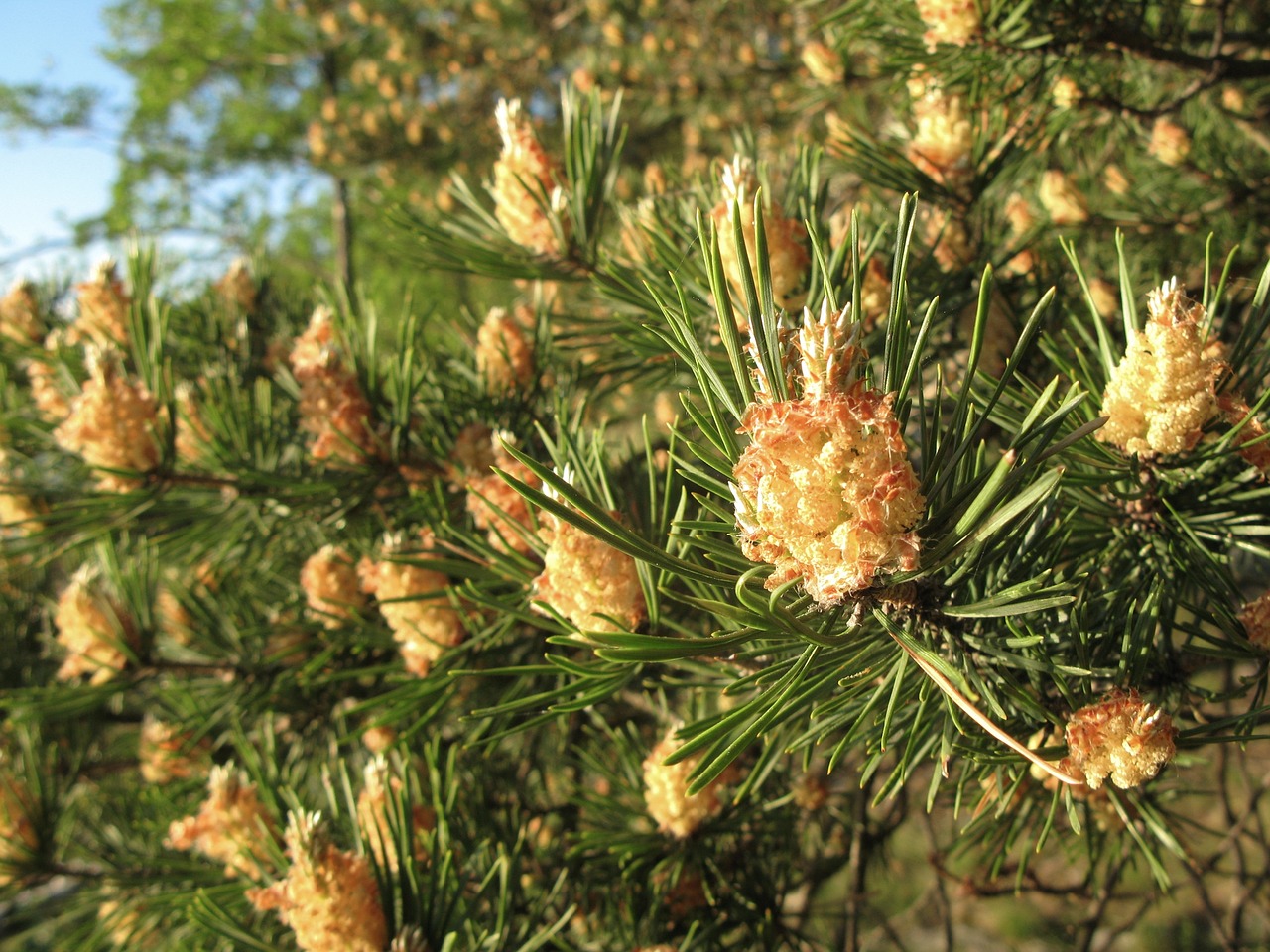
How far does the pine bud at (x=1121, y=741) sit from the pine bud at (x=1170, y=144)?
966mm

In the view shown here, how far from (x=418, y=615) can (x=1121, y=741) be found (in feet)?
1.71

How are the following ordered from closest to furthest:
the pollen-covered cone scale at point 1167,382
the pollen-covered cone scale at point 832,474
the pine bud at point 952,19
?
the pollen-covered cone scale at point 832,474 < the pollen-covered cone scale at point 1167,382 < the pine bud at point 952,19

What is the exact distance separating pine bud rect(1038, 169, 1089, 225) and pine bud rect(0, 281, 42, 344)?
149cm

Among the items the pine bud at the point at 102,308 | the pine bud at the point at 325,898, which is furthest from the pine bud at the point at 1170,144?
the pine bud at the point at 102,308

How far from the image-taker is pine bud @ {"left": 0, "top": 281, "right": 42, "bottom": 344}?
123cm

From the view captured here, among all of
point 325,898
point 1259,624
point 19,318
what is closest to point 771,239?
point 1259,624

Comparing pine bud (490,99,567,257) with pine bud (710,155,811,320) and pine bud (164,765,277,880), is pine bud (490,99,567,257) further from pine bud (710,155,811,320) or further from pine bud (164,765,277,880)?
pine bud (164,765,277,880)

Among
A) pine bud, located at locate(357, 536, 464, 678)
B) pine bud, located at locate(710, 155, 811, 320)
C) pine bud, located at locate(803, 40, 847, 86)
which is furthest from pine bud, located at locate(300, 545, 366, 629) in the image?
pine bud, located at locate(803, 40, 847, 86)

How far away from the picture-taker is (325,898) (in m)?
0.60

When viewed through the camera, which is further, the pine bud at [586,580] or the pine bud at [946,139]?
the pine bud at [946,139]

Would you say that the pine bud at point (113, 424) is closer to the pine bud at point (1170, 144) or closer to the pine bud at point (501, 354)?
the pine bud at point (501, 354)

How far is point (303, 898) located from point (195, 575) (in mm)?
667

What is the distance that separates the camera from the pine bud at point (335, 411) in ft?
2.48

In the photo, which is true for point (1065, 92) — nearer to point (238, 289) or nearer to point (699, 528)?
point (699, 528)
